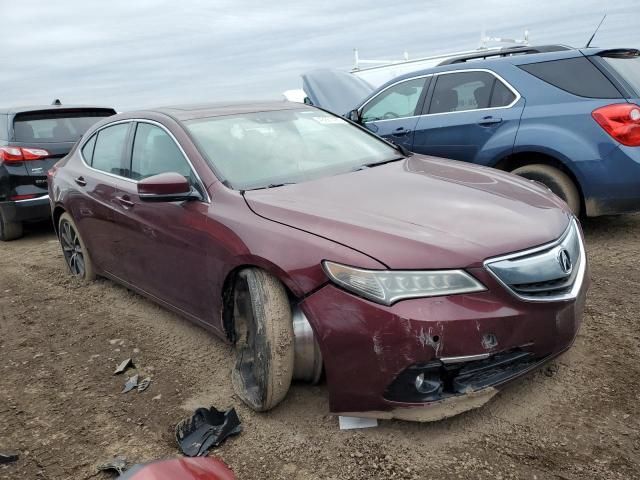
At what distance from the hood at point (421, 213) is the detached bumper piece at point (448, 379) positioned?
0.42 m

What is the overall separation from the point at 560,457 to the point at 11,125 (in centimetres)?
658

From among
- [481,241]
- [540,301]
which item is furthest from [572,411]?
[481,241]

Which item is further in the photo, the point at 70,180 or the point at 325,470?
the point at 70,180

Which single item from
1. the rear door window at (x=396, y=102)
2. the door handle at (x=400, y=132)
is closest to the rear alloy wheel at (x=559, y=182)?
the door handle at (x=400, y=132)

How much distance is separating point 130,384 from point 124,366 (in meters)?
0.24

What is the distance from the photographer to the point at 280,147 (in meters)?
3.38

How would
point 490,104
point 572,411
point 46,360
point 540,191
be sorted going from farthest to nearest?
point 490,104, point 46,360, point 540,191, point 572,411

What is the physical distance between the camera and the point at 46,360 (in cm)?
350

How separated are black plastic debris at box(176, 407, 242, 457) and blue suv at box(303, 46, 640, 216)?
11.5ft

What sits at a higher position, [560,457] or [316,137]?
[316,137]

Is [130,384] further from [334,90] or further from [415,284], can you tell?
[334,90]

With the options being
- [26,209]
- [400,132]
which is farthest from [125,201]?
[26,209]

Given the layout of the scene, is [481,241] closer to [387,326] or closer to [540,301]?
[540,301]

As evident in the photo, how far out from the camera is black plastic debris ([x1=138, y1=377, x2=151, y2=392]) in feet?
10.0
